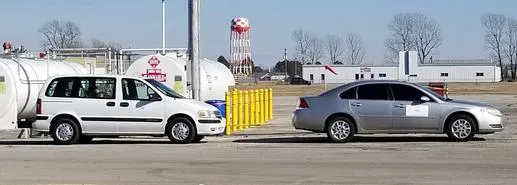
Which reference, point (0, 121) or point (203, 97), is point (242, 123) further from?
point (0, 121)

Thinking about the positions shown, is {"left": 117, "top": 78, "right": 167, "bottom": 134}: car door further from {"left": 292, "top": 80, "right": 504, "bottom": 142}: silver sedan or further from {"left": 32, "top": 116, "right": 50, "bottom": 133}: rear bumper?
{"left": 292, "top": 80, "right": 504, "bottom": 142}: silver sedan

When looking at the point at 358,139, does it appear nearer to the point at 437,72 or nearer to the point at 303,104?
the point at 303,104

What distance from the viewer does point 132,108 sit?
18.9 metres

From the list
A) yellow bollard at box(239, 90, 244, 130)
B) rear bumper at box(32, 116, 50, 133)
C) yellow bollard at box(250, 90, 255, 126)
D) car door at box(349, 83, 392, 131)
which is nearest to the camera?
car door at box(349, 83, 392, 131)

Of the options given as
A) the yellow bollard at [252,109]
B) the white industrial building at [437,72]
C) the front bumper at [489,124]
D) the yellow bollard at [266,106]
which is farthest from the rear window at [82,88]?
the white industrial building at [437,72]

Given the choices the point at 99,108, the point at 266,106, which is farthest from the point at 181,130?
the point at 266,106

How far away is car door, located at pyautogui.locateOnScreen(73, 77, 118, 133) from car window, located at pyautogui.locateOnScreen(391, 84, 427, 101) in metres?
6.23

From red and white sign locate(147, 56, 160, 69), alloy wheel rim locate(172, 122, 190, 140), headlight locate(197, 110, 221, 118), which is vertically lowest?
alloy wheel rim locate(172, 122, 190, 140)

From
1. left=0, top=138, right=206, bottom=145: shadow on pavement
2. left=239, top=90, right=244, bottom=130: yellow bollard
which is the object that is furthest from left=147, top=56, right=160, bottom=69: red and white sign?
left=0, top=138, right=206, bottom=145: shadow on pavement

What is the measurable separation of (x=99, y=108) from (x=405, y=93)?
6804 millimetres

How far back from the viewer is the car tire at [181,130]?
1897cm

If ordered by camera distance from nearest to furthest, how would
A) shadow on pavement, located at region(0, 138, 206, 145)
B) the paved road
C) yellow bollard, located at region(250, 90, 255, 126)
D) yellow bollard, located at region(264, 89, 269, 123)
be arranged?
the paved road < shadow on pavement, located at region(0, 138, 206, 145) < yellow bollard, located at region(250, 90, 255, 126) < yellow bollard, located at region(264, 89, 269, 123)

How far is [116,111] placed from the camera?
18953mm

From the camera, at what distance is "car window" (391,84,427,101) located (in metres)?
18.3
